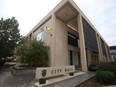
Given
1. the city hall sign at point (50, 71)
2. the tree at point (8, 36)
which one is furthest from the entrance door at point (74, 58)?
the tree at point (8, 36)

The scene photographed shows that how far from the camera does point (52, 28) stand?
12.5 meters

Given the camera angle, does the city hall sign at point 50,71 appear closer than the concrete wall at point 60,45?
Yes

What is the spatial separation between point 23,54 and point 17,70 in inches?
91.4

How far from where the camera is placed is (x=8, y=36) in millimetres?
17562

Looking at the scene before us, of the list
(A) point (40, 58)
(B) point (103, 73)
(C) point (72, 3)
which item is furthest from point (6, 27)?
(B) point (103, 73)

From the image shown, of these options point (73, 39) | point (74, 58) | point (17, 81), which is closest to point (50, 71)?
point (17, 81)

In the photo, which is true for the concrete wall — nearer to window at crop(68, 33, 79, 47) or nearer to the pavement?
window at crop(68, 33, 79, 47)

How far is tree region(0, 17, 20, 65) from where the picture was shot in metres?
16.6

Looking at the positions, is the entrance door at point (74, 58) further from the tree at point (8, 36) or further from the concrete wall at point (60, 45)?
the tree at point (8, 36)

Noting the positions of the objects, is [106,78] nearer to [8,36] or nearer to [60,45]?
[60,45]

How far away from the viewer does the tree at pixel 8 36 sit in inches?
655

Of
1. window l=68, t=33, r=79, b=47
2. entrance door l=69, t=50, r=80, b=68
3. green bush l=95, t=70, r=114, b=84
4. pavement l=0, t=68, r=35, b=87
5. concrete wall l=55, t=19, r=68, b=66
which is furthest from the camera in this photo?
window l=68, t=33, r=79, b=47

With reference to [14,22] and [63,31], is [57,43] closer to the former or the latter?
[63,31]

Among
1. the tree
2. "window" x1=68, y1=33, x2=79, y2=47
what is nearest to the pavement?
the tree
